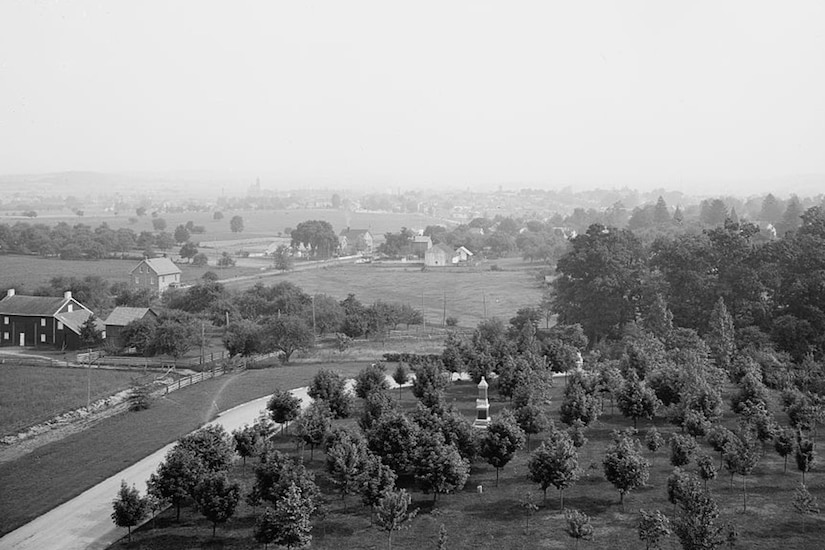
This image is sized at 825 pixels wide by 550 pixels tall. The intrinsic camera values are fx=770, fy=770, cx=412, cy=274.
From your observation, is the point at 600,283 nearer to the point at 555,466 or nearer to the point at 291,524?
the point at 555,466

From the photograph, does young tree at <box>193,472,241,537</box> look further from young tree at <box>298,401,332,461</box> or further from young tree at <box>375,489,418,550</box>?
young tree at <box>298,401,332,461</box>

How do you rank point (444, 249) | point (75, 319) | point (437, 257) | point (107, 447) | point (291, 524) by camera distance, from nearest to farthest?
point (291, 524) < point (107, 447) < point (75, 319) < point (437, 257) < point (444, 249)

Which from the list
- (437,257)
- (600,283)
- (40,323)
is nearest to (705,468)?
(600,283)

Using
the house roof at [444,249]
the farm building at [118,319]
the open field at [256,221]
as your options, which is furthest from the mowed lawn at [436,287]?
the open field at [256,221]

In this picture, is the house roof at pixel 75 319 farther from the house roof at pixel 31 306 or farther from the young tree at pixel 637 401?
the young tree at pixel 637 401

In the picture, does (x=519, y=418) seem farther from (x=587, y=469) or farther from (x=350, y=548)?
(x=350, y=548)

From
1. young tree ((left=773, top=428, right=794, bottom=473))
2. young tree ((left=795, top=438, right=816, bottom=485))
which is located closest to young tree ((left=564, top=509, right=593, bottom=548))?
young tree ((left=795, top=438, right=816, bottom=485))

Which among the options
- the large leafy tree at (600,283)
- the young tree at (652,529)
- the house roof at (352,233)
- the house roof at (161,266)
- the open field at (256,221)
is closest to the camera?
the young tree at (652,529)
